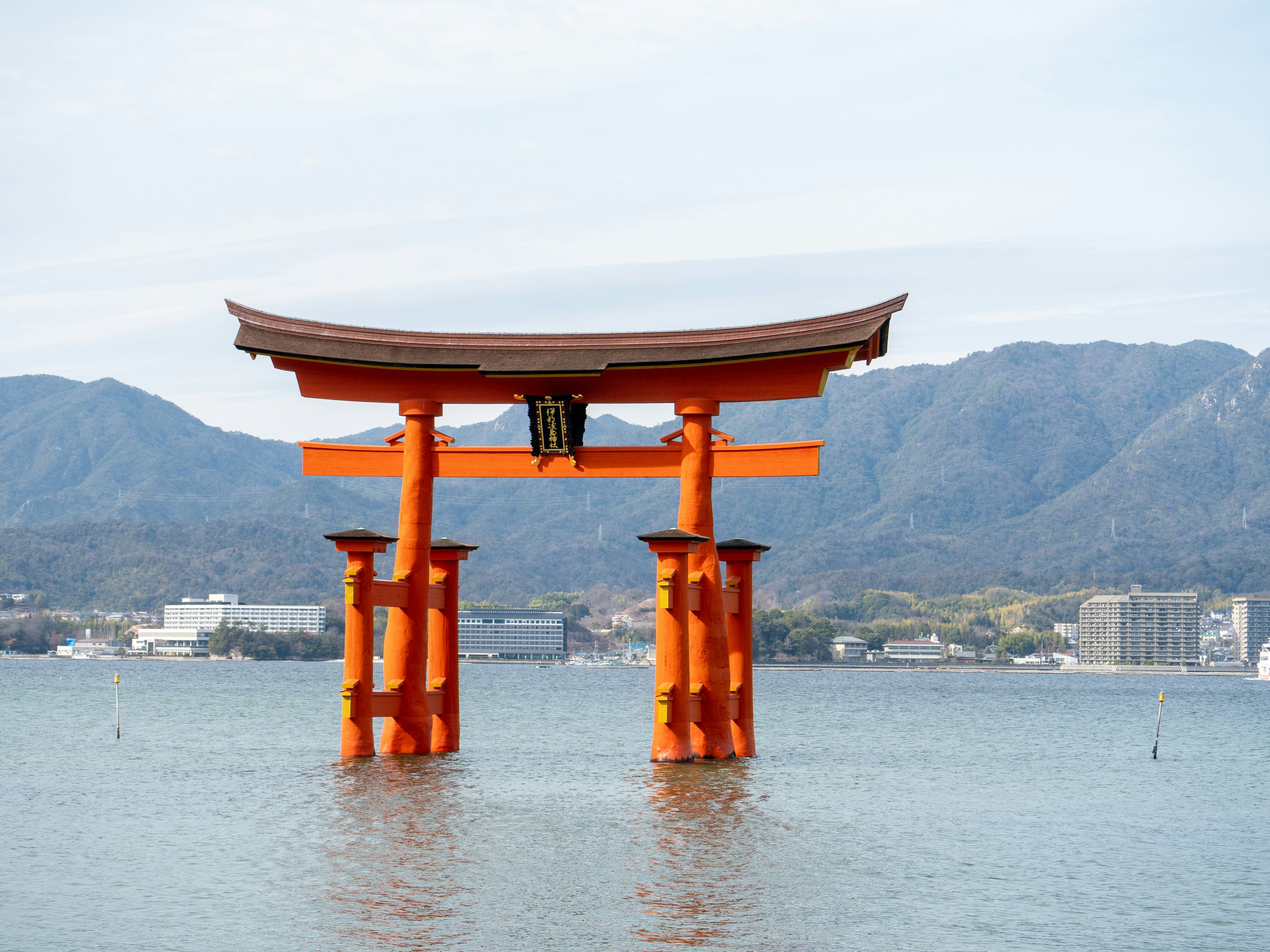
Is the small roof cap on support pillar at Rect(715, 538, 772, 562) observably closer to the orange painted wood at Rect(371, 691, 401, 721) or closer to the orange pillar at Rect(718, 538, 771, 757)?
the orange pillar at Rect(718, 538, 771, 757)

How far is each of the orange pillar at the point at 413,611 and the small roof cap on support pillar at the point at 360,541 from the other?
83cm

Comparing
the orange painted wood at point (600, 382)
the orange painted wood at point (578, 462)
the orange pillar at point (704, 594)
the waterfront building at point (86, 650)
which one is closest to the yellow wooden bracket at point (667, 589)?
the orange pillar at point (704, 594)

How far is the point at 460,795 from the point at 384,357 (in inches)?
311

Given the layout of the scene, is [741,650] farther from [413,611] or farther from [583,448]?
[413,611]

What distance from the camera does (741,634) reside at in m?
27.3

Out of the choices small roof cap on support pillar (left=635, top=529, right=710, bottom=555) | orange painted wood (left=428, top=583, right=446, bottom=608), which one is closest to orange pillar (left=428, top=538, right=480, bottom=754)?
orange painted wood (left=428, top=583, right=446, bottom=608)

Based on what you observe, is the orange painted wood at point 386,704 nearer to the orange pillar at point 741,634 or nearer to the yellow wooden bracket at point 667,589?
the yellow wooden bracket at point 667,589

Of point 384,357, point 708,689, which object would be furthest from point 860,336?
point 384,357

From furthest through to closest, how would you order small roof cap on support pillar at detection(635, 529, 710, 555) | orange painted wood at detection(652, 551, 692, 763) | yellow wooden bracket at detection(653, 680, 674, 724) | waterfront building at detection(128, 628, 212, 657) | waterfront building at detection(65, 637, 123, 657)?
1. waterfront building at detection(128, 628, 212, 657)
2. waterfront building at detection(65, 637, 123, 657)
3. yellow wooden bracket at detection(653, 680, 674, 724)
4. orange painted wood at detection(652, 551, 692, 763)
5. small roof cap on support pillar at detection(635, 529, 710, 555)

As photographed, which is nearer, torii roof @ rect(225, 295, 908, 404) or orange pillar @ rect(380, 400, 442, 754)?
torii roof @ rect(225, 295, 908, 404)

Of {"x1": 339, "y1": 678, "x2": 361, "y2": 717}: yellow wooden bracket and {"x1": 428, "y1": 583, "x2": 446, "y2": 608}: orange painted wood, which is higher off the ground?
{"x1": 428, "y1": 583, "x2": 446, "y2": 608}: orange painted wood

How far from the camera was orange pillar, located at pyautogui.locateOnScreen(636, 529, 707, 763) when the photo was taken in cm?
2367

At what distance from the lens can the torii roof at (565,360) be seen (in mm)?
24500

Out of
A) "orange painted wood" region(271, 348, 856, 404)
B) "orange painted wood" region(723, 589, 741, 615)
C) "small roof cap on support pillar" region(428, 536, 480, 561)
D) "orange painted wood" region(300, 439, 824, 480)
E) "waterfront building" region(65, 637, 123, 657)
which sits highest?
"orange painted wood" region(271, 348, 856, 404)
